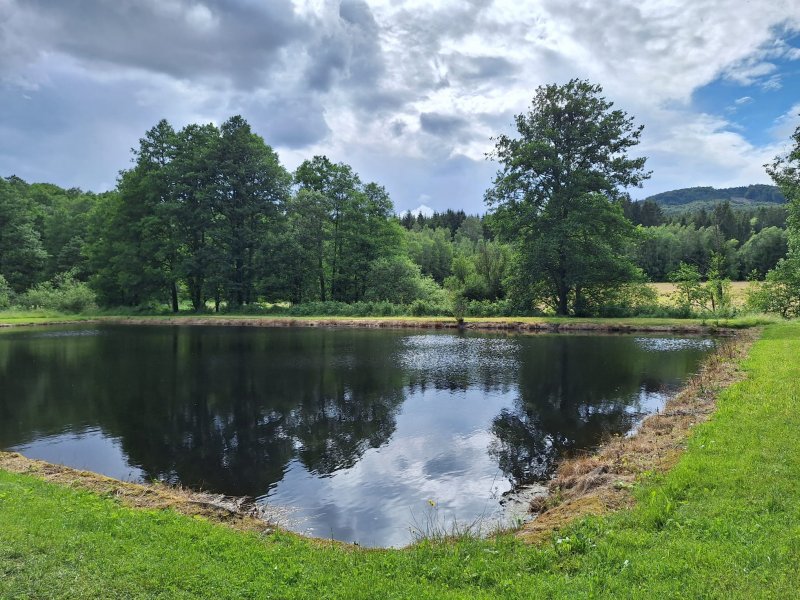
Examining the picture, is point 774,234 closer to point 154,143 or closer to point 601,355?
point 601,355

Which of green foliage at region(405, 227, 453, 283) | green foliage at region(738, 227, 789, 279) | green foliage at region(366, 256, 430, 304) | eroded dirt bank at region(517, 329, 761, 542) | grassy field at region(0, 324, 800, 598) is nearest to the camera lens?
grassy field at region(0, 324, 800, 598)

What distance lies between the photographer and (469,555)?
5930 mm

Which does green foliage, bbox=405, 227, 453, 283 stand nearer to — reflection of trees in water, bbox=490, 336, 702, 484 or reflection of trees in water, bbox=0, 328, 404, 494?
reflection of trees in water, bbox=0, 328, 404, 494

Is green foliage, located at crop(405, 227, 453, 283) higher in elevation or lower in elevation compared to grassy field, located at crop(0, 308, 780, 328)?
higher

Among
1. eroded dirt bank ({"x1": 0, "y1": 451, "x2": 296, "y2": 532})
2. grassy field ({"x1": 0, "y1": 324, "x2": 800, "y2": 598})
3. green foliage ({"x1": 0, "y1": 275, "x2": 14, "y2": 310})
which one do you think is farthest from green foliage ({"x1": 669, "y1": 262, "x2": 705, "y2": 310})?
green foliage ({"x1": 0, "y1": 275, "x2": 14, "y2": 310})

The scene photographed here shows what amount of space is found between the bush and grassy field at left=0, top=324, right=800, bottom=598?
58.7 meters

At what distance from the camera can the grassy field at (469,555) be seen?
4.85 metres

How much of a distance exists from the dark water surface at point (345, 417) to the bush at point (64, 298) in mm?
32434

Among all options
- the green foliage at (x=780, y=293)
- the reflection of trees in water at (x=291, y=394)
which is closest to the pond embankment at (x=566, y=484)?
the reflection of trees in water at (x=291, y=394)

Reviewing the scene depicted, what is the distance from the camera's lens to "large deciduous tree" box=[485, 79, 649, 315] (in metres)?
Answer: 40.5

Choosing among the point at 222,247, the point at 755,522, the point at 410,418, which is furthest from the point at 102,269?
the point at 755,522

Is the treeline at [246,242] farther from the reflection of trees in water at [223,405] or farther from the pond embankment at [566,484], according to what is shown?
the pond embankment at [566,484]

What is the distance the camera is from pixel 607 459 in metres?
9.69

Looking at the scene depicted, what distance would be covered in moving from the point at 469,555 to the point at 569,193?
130ft
